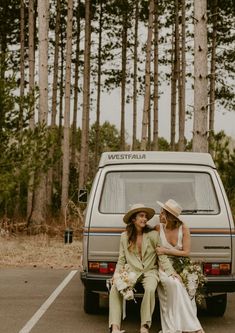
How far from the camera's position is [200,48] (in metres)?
15.2

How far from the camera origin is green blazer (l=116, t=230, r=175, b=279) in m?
8.02

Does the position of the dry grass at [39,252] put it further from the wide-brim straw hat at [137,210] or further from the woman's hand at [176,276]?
the woman's hand at [176,276]

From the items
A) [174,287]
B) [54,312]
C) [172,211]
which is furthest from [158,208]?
[54,312]

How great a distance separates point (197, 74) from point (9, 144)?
5.45 m

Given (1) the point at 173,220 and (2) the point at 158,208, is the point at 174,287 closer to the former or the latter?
(1) the point at 173,220

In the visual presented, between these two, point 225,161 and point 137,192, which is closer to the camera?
point 137,192

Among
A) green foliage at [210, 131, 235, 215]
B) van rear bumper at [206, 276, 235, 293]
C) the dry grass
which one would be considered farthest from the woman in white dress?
green foliage at [210, 131, 235, 215]

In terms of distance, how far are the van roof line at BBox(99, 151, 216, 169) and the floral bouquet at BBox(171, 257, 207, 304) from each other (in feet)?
4.97

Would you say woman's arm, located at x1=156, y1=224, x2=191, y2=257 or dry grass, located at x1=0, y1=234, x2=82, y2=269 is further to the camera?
dry grass, located at x1=0, y1=234, x2=82, y2=269

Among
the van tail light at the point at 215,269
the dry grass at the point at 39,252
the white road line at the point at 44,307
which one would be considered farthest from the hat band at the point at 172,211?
the dry grass at the point at 39,252

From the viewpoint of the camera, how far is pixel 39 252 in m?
17.5

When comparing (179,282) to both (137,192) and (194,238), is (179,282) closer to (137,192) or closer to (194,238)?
A: (194,238)

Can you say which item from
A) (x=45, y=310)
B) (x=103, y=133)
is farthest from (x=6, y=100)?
(x=103, y=133)

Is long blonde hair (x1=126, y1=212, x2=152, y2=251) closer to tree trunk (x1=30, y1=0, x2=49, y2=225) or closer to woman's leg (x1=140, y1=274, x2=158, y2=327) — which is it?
→ woman's leg (x1=140, y1=274, x2=158, y2=327)
